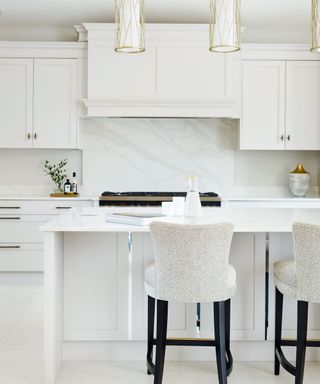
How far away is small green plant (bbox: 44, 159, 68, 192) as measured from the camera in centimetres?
567

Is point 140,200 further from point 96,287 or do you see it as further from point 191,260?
point 191,260

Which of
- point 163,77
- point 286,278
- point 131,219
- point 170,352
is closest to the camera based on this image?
point 286,278

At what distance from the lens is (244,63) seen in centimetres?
549

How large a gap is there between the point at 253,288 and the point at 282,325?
10.9 inches

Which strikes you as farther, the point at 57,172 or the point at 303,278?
the point at 57,172

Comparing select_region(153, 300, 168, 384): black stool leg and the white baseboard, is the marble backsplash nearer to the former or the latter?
the white baseboard

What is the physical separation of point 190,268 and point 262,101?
3.33 meters

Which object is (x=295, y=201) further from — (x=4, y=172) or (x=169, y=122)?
(x=4, y=172)

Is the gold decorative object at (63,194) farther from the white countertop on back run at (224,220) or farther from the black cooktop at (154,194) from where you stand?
the white countertop on back run at (224,220)

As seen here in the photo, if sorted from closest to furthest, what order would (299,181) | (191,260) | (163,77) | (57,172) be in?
(191,260) < (163,77) < (299,181) < (57,172)

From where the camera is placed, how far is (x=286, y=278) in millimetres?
2717

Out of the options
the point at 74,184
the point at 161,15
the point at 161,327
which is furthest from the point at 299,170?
the point at 161,327

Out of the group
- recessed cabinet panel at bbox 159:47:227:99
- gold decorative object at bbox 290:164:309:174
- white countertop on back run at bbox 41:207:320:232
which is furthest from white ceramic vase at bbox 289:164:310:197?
white countertop on back run at bbox 41:207:320:232

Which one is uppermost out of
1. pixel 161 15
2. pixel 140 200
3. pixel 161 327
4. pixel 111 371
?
pixel 161 15
